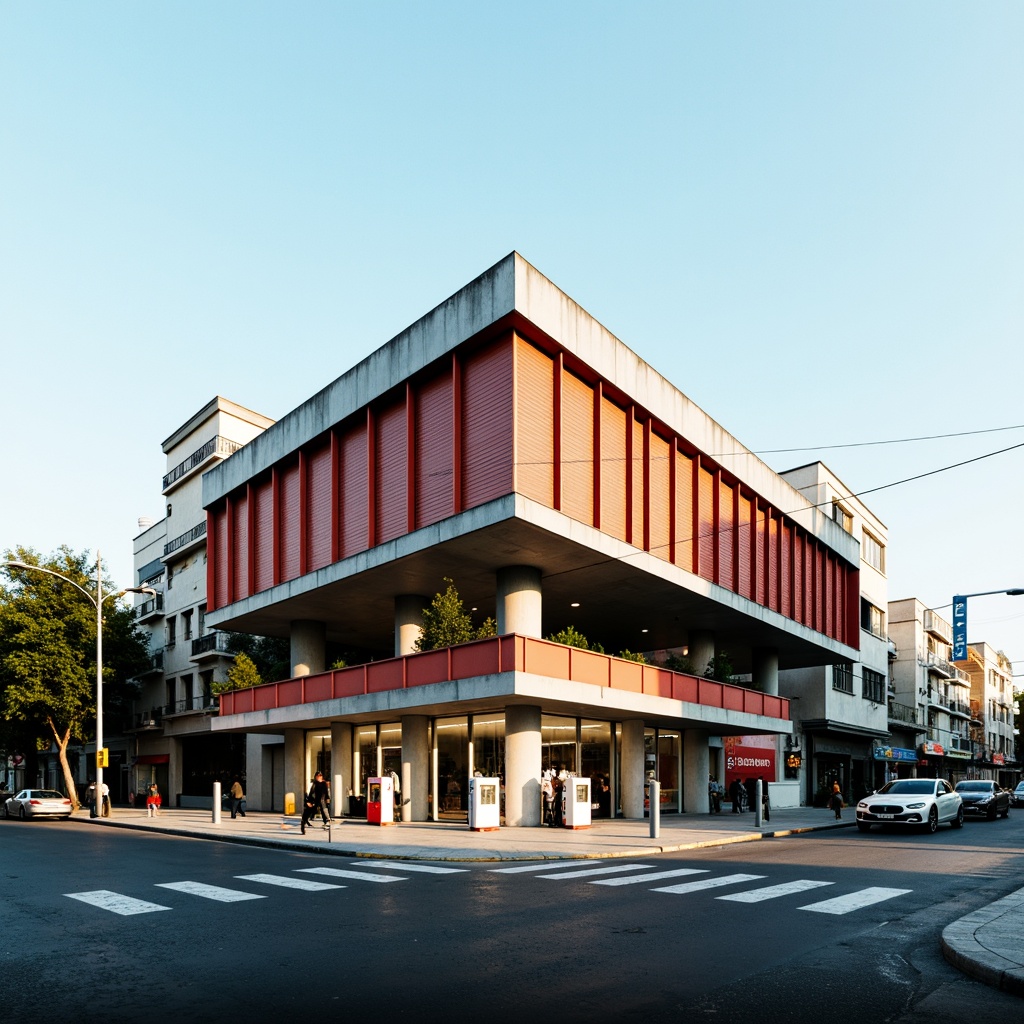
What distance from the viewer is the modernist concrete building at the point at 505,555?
86.6 ft

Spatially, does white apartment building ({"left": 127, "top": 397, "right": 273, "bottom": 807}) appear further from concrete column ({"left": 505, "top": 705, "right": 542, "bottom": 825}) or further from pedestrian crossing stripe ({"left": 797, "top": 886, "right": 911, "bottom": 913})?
pedestrian crossing stripe ({"left": 797, "top": 886, "right": 911, "bottom": 913})

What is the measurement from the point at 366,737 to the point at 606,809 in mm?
8802

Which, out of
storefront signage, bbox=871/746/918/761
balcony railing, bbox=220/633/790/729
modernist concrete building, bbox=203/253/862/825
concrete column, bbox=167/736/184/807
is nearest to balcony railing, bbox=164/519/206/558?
concrete column, bbox=167/736/184/807

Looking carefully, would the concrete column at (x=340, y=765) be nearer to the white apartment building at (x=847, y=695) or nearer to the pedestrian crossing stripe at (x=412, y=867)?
the pedestrian crossing stripe at (x=412, y=867)

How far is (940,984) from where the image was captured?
325 inches

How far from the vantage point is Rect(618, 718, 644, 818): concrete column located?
108 ft

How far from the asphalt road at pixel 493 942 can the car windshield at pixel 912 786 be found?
469 inches

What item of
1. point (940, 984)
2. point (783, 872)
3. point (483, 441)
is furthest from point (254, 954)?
point (483, 441)

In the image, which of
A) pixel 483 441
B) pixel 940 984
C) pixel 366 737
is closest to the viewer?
pixel 940 984

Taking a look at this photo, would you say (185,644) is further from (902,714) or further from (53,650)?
(902,714)

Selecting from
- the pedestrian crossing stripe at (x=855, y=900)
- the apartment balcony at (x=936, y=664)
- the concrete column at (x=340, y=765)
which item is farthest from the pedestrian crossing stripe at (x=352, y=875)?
the apartment balcony at (x=936, y=664)

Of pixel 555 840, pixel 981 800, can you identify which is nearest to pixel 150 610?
pixel 555 840

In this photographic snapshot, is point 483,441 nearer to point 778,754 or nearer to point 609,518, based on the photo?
point 609,518

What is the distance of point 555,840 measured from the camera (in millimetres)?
22812
